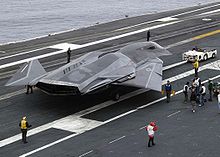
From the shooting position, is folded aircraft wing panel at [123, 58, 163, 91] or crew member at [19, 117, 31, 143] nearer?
crew member at [19, 117, 31, 143]

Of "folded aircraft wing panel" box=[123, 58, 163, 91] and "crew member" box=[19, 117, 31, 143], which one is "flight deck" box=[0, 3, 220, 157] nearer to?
"crew member" box=[19, 117, 31, 143]

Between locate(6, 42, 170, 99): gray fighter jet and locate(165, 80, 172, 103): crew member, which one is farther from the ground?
locate(6, 42, 170, 99): gray fighter jet

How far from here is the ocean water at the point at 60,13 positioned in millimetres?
84562

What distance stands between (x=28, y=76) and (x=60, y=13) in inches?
2970

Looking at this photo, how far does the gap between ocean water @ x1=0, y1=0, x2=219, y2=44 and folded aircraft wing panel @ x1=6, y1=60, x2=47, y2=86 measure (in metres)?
39.4

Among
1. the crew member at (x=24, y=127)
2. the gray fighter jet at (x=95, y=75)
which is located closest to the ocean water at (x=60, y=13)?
the gray fighter jet at (x=95, y=75)

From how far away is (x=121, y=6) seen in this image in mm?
117688

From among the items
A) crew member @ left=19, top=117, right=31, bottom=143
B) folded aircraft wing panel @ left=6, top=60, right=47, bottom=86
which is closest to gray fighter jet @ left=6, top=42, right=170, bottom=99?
folded aircraft wing panel @ left=6, top=60, right=47, bottom=86

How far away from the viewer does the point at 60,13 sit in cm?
10731

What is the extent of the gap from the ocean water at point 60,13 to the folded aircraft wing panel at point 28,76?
129 feet

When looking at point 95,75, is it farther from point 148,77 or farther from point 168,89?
point 168,89

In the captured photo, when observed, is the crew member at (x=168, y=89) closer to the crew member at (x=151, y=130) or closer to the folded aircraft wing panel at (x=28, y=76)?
the crew member at (x=151, y=130)

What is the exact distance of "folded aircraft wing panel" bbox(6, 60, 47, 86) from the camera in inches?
1287

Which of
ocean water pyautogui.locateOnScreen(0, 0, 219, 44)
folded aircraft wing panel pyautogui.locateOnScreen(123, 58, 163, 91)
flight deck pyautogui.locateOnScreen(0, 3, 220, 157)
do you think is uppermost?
folded aircraft wing panel pyautogui.locateOnScreen(123, 58, 163, 91)
